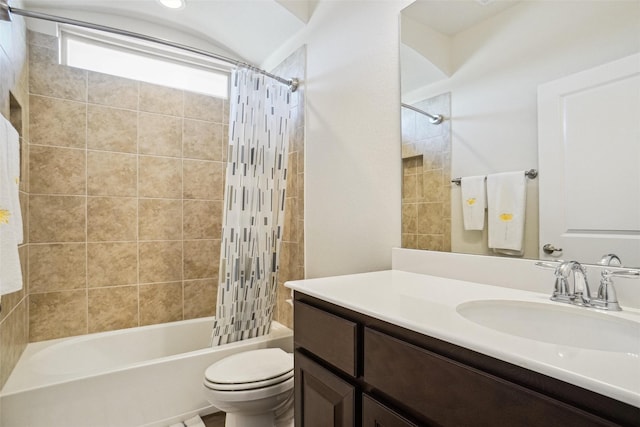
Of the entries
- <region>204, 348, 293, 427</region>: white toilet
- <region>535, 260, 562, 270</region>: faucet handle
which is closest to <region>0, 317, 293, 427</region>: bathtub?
<region>204, 348, 293, 427</region>: white toilet

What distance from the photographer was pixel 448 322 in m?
0.68

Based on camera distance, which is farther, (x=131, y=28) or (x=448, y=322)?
(x=131, y=28)

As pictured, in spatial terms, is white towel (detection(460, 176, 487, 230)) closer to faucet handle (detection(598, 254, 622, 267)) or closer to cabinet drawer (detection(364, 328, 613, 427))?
faucet handle (detection(598, 254, 622, 267))

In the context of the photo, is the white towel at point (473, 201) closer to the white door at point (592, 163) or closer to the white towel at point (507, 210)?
the white towel at point (507, 210)

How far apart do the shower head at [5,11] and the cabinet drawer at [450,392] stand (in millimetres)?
2098

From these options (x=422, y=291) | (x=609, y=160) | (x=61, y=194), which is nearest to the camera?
(x=609, y=160)

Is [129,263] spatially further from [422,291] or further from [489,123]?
[489,123]

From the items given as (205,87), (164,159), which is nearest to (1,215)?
(164,159)

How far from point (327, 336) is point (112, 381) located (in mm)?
1336

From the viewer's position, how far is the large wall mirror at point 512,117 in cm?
83

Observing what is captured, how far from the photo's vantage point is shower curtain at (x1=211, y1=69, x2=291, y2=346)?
6.12 ft

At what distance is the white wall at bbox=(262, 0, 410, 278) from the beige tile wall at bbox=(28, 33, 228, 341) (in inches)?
38.5

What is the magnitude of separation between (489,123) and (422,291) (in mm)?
663

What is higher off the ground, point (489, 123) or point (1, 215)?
point (489, 123)
